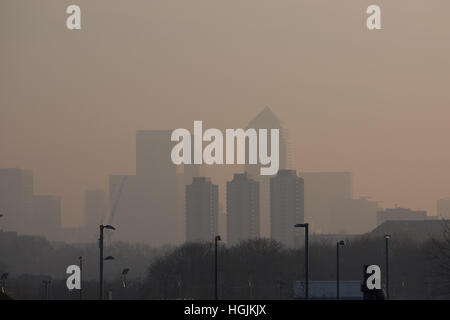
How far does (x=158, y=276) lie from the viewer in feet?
651

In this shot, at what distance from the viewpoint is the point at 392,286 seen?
613 feet
